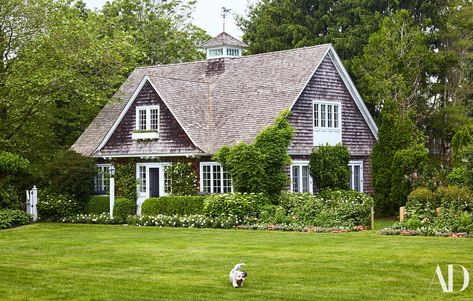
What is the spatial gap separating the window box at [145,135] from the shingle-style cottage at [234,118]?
0.04 m

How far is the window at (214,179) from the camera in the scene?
33938 mm

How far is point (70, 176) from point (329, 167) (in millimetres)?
10670

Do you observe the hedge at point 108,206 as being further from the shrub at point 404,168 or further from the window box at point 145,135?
the shrub at point 404,168

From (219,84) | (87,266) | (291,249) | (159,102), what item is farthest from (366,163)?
(87,266)

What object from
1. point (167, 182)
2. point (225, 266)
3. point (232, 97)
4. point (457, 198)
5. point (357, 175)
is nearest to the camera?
point (225, 266)

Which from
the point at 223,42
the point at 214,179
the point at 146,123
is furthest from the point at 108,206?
the point at 223,42

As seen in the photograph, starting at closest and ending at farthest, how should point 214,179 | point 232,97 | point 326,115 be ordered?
point 214,179
point 326,115
point 232,97

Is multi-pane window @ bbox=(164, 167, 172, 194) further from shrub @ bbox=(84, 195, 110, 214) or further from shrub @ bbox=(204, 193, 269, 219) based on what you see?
shrub @ bbox=(204, 193, 269, 219)

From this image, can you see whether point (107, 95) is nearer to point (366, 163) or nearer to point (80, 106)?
point (80, 106)

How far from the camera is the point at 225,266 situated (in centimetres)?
1873

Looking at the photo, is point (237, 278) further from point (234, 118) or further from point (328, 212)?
point (234, 118)

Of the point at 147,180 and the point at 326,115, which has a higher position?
the point at 326,115

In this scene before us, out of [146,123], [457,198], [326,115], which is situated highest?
[326,115]

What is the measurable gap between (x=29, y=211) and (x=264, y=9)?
2231 centimetres
